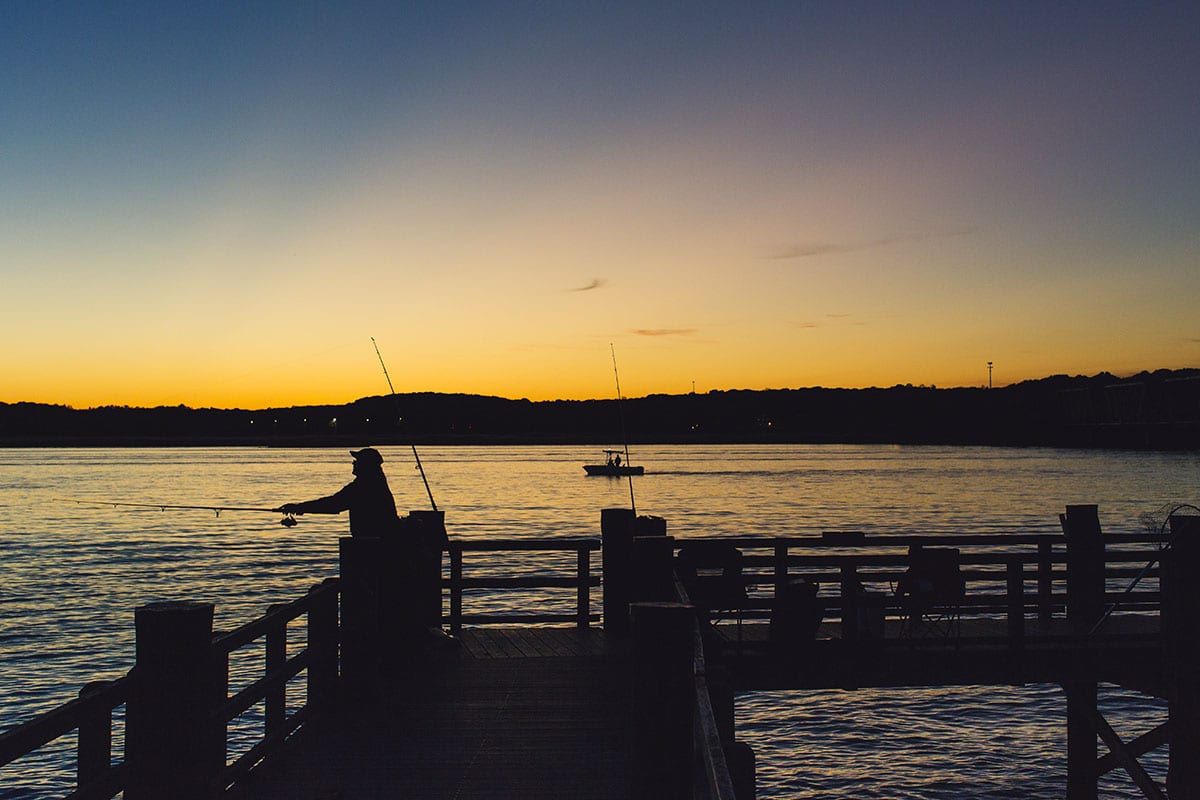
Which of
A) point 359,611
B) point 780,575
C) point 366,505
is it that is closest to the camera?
point 359,611

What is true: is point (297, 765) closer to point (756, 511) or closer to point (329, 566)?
point (329, 566)

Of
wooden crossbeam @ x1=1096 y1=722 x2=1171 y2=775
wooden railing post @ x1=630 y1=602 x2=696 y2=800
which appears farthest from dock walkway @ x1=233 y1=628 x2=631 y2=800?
wooden crossbeam @ x1=1096 y1=722 x2=1171 y2=775

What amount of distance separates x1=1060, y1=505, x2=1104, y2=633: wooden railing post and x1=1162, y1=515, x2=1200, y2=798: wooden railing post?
1726 mm

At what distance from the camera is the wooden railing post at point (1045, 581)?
1245 cm

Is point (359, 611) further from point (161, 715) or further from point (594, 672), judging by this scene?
point (161, 715)

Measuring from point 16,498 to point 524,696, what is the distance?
10390 cm

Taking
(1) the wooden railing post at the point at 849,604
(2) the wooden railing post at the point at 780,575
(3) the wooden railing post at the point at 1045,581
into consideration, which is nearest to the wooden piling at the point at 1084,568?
(3) the wooden railing post at the point at 1045,581

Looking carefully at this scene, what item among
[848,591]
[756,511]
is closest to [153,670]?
[848,591]

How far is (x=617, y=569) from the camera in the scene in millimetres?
12000

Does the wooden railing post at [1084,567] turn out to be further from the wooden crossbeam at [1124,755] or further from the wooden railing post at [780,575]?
the wooden railing post at [780,575]

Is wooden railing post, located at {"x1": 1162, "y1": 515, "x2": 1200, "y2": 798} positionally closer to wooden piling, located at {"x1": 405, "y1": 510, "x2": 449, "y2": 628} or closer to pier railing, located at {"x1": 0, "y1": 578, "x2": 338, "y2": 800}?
wooden piling, located at {"x1": 405, "y1": 510, "x2": 449, "y2": 628}

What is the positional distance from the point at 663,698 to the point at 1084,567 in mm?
8579

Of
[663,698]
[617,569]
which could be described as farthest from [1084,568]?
[663,698]

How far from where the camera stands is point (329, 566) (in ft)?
150
